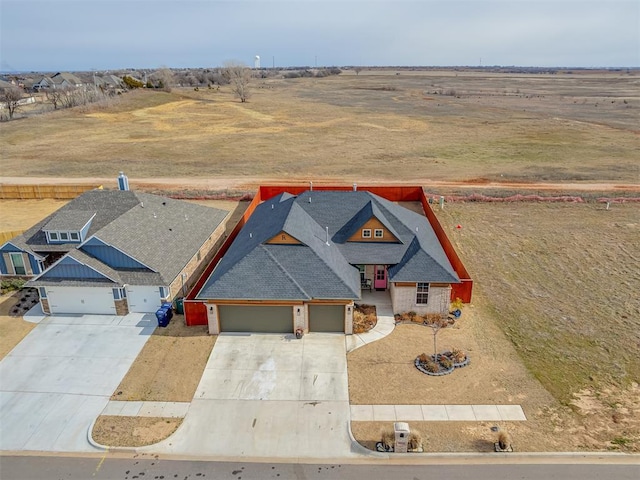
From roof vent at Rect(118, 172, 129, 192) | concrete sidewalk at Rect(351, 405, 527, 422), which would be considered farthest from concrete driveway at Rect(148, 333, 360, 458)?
roof vent at Rect(118, 172, 129, 192)

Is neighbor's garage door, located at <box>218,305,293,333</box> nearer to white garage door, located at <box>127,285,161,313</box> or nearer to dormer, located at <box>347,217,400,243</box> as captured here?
white garage door, located at <box>127,285,161,313</box>

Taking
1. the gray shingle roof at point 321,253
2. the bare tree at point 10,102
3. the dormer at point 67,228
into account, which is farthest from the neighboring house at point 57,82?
the gray shingle roof at point 321,253

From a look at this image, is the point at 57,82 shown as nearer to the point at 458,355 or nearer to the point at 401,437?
the point at 458,355

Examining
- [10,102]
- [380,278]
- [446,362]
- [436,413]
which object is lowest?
[436,413]

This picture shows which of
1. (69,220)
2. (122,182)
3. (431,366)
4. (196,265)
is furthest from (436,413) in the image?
(122,182)

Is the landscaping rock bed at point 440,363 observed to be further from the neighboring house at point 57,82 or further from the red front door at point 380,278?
the neighboring house at point 57,82

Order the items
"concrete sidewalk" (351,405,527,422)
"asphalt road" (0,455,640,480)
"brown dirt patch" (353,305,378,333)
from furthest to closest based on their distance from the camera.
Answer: "brown dirt patch" (353,305,378,333)
"concrete sidewalk" (351,405,527,422)
"asphalt road" (0,455,640,480)
